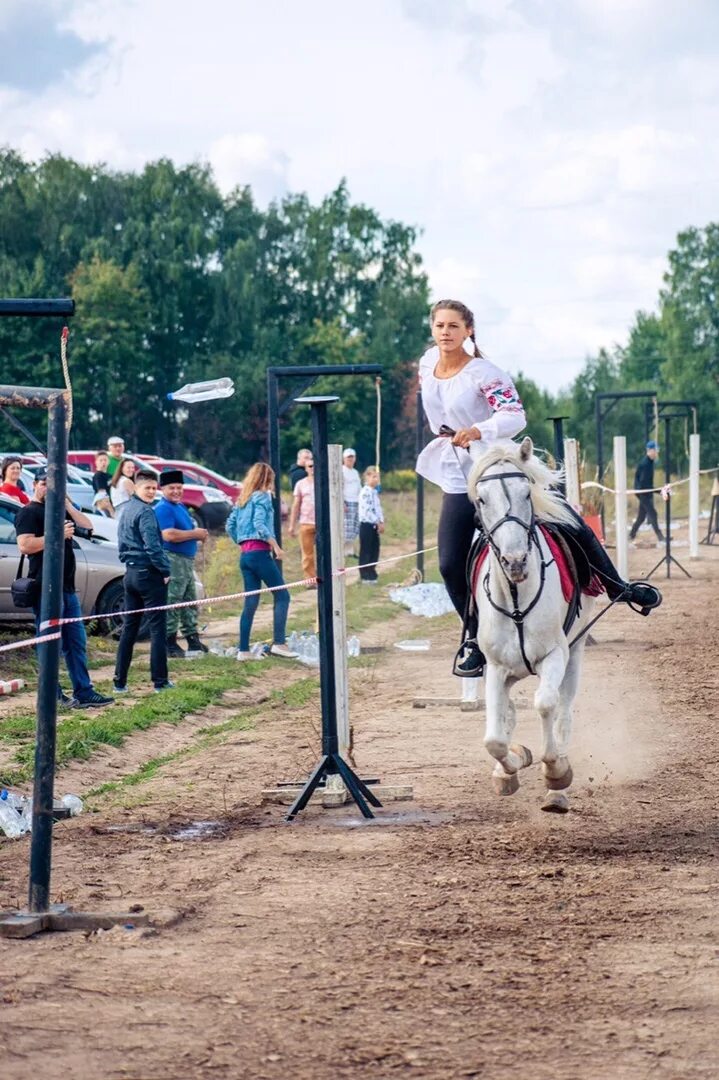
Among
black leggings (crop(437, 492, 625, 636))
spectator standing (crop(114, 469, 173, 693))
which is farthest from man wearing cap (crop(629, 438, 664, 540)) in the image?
black leggings (crop(437, 492, 625, 636))

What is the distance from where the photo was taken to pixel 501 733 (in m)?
7.67

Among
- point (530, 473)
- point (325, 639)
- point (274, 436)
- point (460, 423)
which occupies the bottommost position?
point (325, 639)

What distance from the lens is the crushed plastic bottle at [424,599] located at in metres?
21.1

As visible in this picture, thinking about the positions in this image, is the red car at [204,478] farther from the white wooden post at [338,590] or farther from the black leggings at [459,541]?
the black leggings at [459,541]

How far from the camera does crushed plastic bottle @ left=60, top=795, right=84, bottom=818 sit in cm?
872

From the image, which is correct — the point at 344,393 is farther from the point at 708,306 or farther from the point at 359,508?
the point at 359,508

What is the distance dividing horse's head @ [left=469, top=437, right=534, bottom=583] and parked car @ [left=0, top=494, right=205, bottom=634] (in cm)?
878

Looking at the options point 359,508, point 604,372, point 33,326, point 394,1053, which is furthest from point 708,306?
point 394,1053

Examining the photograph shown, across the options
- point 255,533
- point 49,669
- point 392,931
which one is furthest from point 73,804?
point 255,533

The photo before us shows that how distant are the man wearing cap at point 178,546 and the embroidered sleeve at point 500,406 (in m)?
6.83

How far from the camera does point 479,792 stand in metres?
8.82

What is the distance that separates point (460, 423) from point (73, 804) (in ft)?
10.4

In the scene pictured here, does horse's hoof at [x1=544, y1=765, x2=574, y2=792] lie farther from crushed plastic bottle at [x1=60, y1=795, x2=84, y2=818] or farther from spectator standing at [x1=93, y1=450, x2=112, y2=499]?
spectator standing at [x1=93, y1=450, x2=112, y2=499]

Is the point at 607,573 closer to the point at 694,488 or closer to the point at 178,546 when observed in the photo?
the point at 178,546
